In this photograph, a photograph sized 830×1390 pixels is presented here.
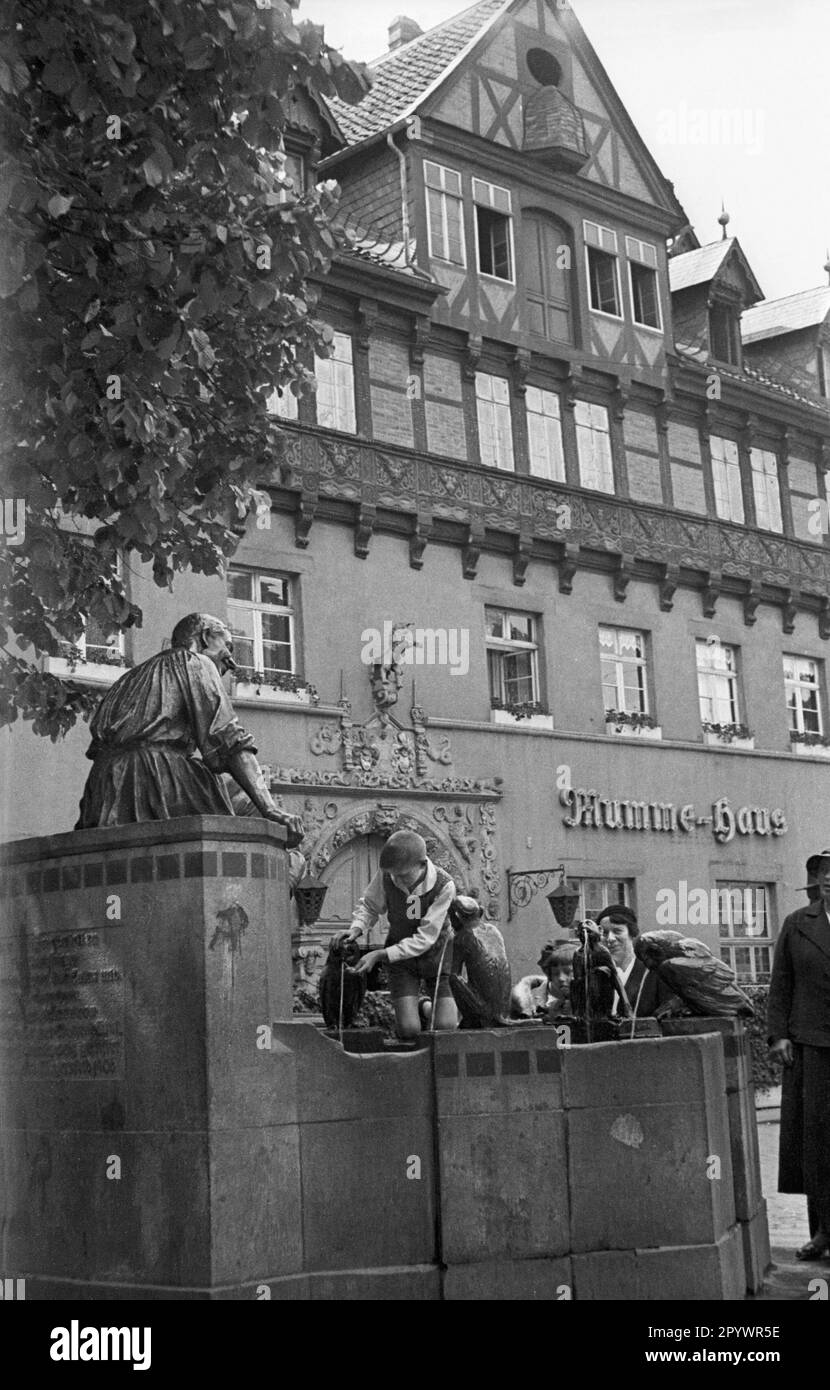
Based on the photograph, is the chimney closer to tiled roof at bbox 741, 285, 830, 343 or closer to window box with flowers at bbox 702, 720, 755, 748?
tiled roof at bbox 741, 285, 830, 343

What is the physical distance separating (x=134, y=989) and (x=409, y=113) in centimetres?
2004

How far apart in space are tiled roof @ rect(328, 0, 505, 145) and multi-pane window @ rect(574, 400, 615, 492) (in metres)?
4.92

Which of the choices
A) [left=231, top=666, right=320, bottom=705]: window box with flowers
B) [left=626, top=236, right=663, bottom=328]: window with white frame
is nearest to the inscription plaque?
[left=231, top=666, right=320, bottom=705]: window box with flowers

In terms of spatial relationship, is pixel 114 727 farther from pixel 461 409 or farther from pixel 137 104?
pixel 461 409

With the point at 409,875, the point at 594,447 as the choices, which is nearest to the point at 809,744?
the point at 594,447

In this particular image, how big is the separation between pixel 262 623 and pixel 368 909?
14.4m

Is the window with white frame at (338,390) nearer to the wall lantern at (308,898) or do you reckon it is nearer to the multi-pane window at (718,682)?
the wall lantern at (308,898)

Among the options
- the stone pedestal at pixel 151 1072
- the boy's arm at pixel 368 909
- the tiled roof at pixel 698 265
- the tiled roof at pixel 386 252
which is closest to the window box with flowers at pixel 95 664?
the tiled roof at pixel 386 252

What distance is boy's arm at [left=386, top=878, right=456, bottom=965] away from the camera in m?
7.68

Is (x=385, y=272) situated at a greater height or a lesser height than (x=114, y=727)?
greater

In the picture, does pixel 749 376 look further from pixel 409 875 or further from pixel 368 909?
pixel 409 875

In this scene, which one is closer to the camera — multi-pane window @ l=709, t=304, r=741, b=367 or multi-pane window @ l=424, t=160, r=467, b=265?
multi-pane window @ l=424, t=160, r=467, b=265
